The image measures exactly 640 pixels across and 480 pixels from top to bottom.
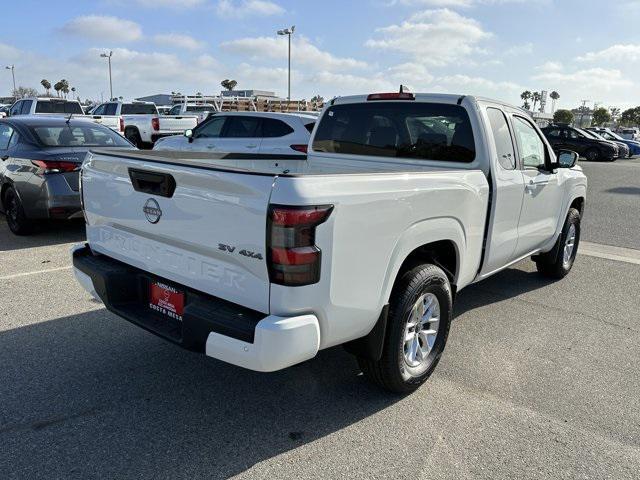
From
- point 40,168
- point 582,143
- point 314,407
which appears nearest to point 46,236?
point 40,168

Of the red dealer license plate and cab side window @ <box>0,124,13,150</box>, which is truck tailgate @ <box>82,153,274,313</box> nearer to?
the red dealer license plate

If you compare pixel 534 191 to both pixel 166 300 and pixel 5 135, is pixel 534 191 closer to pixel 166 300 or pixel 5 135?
pixel 166 300

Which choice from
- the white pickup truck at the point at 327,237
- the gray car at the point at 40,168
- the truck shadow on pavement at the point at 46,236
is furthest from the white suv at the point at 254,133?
the white pickup truck at the point at 327,237

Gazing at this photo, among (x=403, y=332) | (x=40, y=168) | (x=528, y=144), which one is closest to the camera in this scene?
(x=403, y=332)

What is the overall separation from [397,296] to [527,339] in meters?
1.81

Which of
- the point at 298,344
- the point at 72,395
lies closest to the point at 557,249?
the point at 298,344

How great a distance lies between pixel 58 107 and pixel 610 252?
53.1ft

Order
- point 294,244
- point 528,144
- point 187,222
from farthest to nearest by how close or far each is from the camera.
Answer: point 528,144
point 187,222
point 294,244

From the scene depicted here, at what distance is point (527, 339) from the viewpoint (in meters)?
4.27

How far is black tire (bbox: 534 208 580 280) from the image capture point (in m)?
5.66

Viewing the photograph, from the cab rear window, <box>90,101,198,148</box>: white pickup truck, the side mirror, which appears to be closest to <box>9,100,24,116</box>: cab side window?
<box>90,101,198,148</box>: white pickup truck

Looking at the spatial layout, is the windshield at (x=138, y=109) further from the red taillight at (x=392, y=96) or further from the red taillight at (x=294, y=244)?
the red taillight at (x=294, y=244)

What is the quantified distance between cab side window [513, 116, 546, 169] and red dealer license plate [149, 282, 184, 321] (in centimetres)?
307

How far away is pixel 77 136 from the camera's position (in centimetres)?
750
